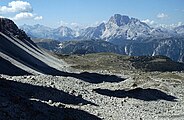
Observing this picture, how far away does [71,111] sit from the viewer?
50.3 metres

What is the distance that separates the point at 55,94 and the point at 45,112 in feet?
56.0

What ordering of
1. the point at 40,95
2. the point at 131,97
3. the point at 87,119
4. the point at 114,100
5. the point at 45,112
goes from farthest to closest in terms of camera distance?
the point at 131,97
the point at 114,100
the point at 40,95
the point at 87,119
the point at 45,112

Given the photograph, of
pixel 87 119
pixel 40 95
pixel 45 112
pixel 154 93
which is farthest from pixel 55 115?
pixel 154 93

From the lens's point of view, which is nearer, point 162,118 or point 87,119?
point 87,119

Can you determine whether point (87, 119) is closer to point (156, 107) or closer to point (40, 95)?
point (40, 95)

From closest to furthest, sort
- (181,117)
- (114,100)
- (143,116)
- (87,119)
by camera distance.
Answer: (87,119) < (143,116) < (181,117) < (114,100)

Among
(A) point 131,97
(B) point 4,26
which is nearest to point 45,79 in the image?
(A) point 131,97

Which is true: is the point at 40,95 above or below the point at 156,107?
above

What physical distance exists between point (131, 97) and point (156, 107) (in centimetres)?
937

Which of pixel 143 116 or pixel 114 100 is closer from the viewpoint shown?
pixel 143 116

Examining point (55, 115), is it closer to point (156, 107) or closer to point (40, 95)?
point (40, 95)

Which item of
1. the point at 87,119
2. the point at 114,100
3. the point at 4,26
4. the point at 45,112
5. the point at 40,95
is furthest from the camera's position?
the point at 4,26

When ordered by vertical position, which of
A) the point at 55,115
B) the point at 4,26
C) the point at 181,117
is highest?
the point at 4,26

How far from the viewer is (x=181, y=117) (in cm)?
6475
